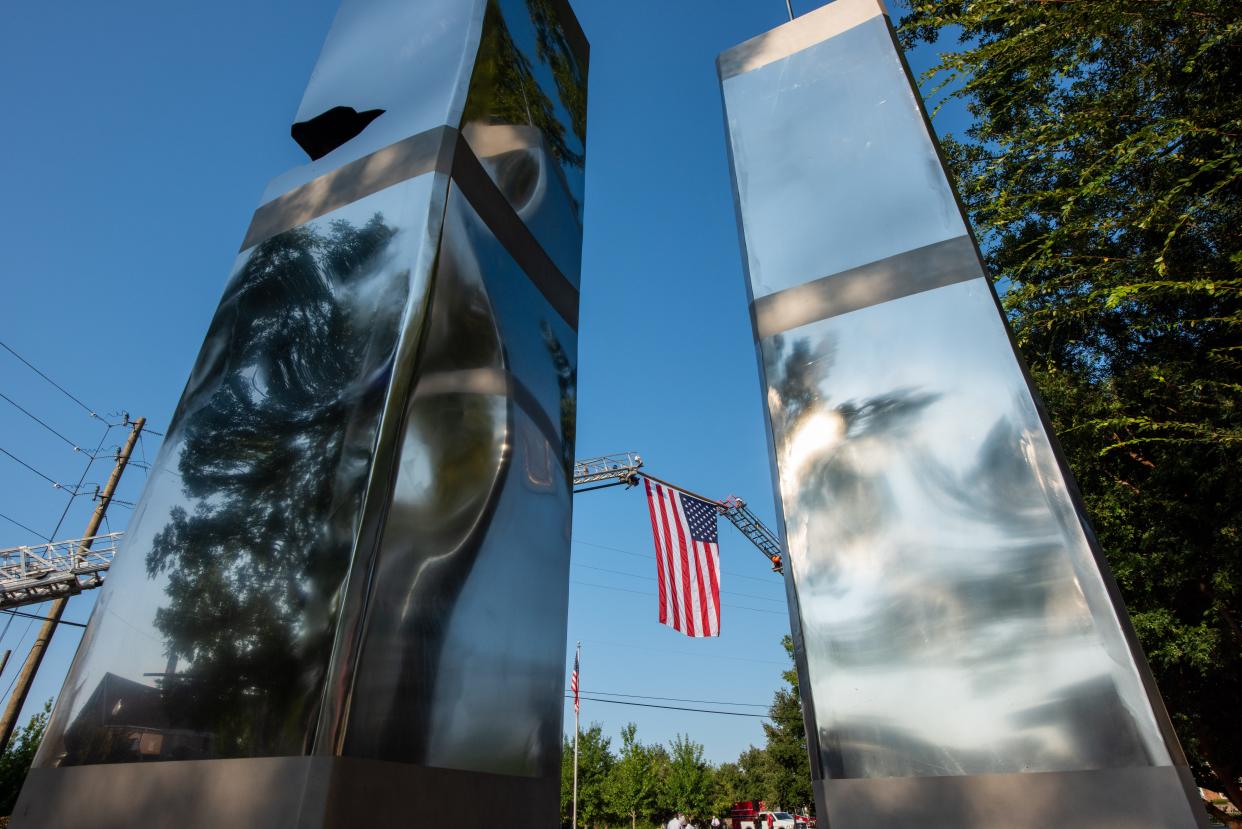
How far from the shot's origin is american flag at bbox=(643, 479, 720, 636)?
10289mm

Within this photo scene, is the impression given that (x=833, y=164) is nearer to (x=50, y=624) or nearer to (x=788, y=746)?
(x=50, y=624)

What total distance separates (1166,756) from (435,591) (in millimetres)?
1840

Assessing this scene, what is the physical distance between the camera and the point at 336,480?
1.85m

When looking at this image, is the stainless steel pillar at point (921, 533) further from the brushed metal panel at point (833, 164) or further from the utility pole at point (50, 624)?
the utility pole at point (50, 624)

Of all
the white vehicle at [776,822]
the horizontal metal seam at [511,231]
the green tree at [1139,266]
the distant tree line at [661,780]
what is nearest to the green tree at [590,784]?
the distant tree line at [661,780]

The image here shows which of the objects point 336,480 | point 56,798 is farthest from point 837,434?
point 56,798

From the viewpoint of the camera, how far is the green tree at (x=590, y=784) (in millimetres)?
32906

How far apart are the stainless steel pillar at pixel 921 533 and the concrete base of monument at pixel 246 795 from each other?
3.68 feet

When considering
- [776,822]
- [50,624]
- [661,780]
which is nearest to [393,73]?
[50,624]

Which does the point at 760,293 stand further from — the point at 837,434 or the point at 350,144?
the point at 350,144

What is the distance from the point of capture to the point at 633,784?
34.2 meters

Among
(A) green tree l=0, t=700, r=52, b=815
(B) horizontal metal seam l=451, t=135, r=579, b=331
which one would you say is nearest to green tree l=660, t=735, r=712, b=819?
(A) green tree l=0, t=700, r=52, b=815

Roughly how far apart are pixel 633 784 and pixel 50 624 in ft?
90.6

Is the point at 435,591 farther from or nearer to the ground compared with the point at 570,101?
nearer to the ground
